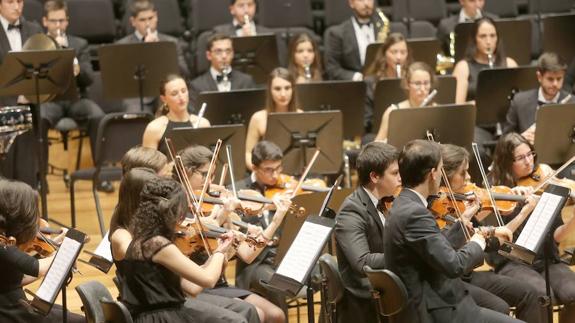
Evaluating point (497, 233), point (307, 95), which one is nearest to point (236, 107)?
point (307, 95)

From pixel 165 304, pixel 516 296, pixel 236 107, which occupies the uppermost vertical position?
→ pixel 236 107

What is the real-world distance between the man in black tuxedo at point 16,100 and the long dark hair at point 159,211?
2.63 m

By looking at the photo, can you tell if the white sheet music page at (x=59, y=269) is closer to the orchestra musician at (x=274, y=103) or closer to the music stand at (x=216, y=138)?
the music stand at (x=216, y=138)

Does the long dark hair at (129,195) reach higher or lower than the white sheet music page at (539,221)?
higher

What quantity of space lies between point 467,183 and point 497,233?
1.69ft

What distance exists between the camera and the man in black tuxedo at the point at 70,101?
746cm

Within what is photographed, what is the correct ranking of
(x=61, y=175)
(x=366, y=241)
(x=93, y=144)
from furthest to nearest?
(x=61, y=175)
(x=93, y=144)
(x=366, y=241)

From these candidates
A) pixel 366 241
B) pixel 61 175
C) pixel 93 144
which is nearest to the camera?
pixel 366 241

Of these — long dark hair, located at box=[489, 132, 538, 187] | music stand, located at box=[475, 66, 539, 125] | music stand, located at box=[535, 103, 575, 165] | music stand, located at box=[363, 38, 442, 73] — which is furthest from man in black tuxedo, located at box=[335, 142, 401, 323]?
music stand, located at box=[363, 38, 442, 73]

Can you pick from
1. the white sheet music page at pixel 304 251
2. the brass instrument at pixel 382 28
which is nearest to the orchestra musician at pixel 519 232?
the white sheet music page at pixel 304 251

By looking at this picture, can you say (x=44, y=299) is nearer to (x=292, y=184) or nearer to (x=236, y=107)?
(x=292, y=184)

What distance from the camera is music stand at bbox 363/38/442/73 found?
7.62 meters

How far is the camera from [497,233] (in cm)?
468

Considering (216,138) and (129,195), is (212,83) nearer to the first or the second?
(216,138)
